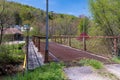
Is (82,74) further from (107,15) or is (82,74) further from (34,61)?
(107,15)

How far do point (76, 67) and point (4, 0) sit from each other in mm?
18533

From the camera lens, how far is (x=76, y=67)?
9672mm

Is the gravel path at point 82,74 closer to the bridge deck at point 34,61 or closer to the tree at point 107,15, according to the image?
the bridge deck at point 34,61

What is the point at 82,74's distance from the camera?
8.68m

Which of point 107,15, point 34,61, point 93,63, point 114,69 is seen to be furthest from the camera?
point 107,15

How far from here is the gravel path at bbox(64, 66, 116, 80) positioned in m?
8.26

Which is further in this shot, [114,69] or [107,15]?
[107,15]

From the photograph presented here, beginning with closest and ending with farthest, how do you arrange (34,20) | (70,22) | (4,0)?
1. (4,0)
2. (70,22)
3. (34,20)

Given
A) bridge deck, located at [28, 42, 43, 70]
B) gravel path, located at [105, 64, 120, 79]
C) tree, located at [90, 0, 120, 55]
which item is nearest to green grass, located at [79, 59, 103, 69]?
gravel path, located at [105, 64, 120, 79]

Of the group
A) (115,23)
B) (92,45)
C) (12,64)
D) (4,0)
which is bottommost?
(12,64)

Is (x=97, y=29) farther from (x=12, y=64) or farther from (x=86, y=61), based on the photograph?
(x=86, y=61)

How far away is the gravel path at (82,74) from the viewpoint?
8.26m

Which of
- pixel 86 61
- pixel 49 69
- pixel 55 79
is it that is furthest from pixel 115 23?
pixel 55 79

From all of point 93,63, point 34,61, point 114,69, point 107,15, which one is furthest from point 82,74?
point 107,15
